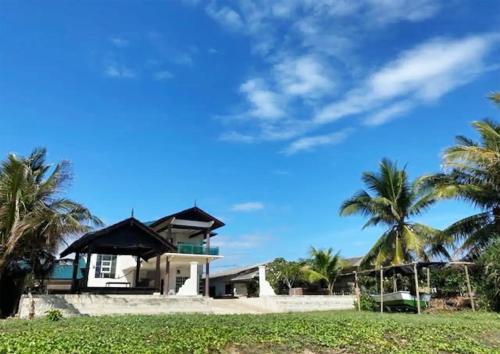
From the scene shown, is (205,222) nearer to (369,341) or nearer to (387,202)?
(387,202)

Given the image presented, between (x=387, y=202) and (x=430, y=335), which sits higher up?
(x=387, y=202)

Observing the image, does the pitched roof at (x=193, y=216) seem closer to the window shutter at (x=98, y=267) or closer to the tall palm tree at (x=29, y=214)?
the window shutter at (x=98, y=267)

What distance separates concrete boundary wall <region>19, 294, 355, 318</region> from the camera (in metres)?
15.5

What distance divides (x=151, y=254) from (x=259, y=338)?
17325 millimetres

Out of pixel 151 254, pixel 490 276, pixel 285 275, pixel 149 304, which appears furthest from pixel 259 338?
pixel 285 275

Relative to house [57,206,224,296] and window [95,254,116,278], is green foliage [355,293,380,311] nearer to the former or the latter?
house [57,206,224,296]

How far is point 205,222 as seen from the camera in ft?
100

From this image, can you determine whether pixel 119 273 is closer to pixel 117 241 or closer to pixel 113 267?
pixel 113 267

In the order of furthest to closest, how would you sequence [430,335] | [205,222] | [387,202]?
[205,222], [387,202], [430,335]

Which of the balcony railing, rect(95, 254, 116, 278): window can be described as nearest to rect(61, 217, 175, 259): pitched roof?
the balcony railing

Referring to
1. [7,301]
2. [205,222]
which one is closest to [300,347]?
[7,301]

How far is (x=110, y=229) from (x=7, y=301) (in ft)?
16.2

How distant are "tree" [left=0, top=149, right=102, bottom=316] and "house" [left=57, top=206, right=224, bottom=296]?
347 cm

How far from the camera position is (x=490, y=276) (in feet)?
55.2
